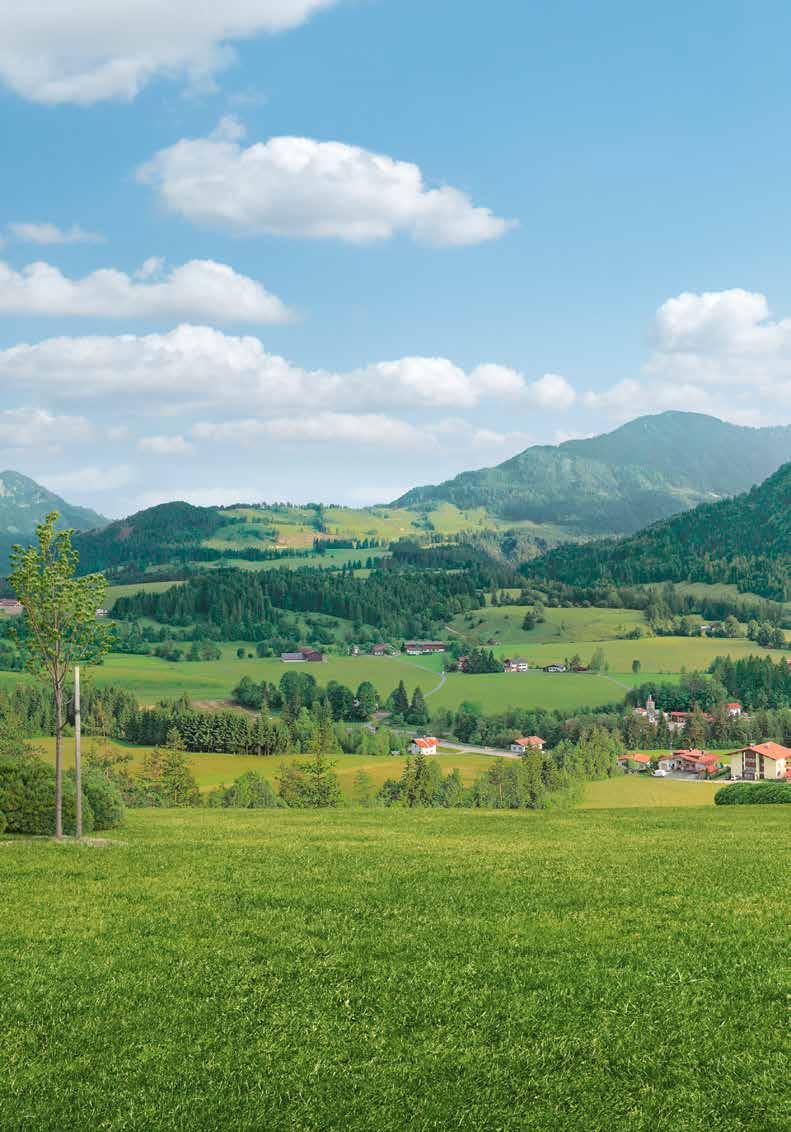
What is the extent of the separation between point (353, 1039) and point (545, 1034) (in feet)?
9.61

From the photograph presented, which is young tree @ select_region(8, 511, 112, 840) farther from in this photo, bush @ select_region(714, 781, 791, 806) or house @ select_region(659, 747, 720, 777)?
house @ select_region(659, 747, 720, 777)

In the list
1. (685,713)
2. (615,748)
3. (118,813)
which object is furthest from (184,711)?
(118,813)

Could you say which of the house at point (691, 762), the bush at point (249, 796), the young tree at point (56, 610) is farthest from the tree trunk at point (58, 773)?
the house at point (691, 762)

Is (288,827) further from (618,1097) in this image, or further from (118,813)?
(618,1097)

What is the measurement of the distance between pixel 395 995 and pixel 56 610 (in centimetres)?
2096

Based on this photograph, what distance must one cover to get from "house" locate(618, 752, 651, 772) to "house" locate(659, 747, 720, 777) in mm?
2848

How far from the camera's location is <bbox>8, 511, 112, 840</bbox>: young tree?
30203mm

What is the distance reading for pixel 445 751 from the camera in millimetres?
172625

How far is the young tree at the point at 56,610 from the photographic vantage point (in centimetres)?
3020

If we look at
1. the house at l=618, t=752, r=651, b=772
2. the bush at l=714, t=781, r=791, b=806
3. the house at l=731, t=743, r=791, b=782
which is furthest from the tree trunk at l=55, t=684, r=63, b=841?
the house at l=618, t=752, r=651, b=772

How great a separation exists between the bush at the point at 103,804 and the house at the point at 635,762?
398ft

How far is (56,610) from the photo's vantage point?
3059 centimetres

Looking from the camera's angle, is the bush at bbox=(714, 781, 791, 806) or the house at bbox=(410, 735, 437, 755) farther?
the house at bbox=(410, 735, 437, 755)

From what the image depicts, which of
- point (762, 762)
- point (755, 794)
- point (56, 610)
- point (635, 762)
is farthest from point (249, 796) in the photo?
point (635, 762)
